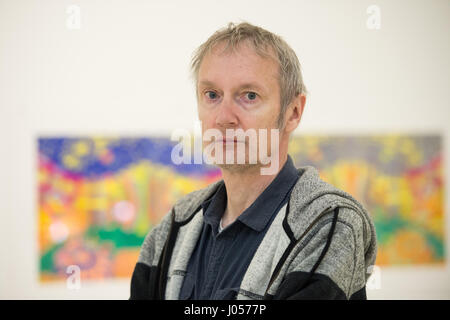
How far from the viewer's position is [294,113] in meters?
1.23

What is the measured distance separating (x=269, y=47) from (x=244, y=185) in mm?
335

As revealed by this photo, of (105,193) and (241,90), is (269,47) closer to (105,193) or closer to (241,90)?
(241,90)

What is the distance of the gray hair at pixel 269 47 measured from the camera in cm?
114

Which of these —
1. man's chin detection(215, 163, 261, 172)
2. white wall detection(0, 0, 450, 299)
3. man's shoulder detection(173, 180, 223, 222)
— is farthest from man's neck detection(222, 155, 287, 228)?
white wall detection(0, 0, 450, 299)

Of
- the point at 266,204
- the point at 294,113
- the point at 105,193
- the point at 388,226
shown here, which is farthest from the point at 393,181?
the point at 266,204

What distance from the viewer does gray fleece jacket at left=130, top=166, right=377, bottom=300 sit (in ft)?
3.04

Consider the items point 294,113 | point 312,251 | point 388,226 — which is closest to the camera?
point 312,251

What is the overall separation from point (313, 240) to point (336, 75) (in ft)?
7.39

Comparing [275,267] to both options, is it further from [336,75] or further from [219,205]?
[336,75]

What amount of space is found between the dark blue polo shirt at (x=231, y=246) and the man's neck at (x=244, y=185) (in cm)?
3

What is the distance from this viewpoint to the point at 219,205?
123cm

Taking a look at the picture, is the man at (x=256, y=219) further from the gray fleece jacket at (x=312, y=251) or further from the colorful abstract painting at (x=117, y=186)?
the colorful abstract painting at (x=117, y=186)

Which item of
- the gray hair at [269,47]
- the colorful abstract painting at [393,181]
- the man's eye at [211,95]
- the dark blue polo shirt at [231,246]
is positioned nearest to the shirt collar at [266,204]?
the dark blue polo shirt at [231,246]

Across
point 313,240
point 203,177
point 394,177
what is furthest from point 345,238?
point 394,177
